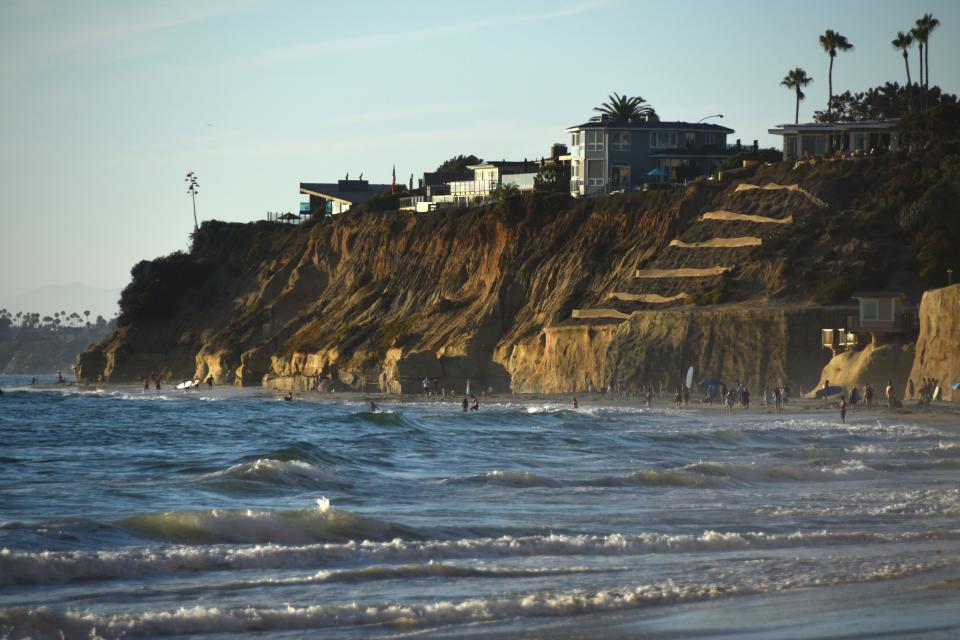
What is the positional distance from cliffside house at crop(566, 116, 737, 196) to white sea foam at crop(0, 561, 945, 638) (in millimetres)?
81015

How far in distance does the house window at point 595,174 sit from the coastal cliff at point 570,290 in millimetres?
6282

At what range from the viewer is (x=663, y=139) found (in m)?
100

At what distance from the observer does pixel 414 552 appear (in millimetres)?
19812

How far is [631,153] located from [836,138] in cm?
1693

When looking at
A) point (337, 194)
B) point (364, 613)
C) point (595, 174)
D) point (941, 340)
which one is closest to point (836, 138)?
point (595, 174)

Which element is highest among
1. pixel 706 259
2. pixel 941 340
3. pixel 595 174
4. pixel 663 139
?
Answer: pixel 663 139

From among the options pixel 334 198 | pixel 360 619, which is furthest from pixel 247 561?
pixel 334 198

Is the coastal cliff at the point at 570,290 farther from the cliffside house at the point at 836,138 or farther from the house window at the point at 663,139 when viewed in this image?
the house window at the point at 663,139

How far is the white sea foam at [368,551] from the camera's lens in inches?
720

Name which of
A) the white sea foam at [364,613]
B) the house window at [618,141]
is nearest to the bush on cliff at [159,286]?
the house window at [618,141]

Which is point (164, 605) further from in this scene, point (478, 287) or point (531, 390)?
point (478, 287)

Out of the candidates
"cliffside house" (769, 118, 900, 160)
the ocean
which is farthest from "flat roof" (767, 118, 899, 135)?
the ocean

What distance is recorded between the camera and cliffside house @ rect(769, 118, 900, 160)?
85.7 m

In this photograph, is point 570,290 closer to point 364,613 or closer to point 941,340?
point 941,340
